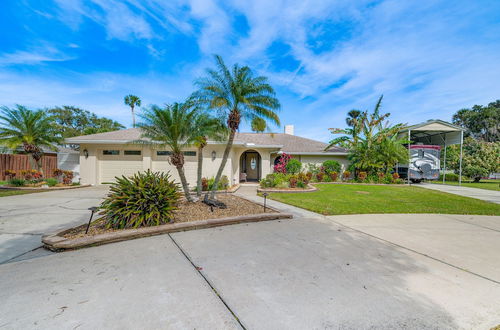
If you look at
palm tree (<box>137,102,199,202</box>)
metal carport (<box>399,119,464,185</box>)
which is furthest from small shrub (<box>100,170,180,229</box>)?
metal carport (<box>399,119,464,185</box>)

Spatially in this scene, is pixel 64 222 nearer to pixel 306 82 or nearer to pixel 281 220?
pixel 281 220

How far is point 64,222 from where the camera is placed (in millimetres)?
5492

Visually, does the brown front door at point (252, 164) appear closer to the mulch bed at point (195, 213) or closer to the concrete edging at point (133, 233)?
the mulch bed at point (195, 213)

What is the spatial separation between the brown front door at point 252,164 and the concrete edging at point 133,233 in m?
13.3

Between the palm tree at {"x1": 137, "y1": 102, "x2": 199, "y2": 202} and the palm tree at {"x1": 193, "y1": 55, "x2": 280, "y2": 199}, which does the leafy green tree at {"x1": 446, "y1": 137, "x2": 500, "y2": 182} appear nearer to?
the palm tree at {"x1": 193, "y1": 55, "x2": 280, "y2": 199}

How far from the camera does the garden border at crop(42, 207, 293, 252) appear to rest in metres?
3.81

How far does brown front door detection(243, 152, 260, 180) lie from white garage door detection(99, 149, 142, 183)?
921 cm

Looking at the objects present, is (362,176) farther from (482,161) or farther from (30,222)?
(30,222)

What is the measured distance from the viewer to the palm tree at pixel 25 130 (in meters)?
13.0

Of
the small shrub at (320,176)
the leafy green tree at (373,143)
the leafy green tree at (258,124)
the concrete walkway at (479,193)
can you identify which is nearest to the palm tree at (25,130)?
the leafy green tree at (258,124)

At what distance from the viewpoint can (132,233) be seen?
4.34m

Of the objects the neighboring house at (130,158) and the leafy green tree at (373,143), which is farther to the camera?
the leafy green tree at (373,143)

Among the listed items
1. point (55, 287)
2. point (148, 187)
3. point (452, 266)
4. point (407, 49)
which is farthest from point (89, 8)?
point (407, 49)

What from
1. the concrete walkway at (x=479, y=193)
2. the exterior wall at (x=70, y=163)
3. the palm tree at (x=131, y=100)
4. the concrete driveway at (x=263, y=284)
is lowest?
the concrete driveway at (x=263, y=284)
